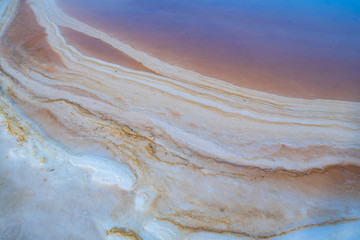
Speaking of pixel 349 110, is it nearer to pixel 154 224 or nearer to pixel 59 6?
pixel 154 224

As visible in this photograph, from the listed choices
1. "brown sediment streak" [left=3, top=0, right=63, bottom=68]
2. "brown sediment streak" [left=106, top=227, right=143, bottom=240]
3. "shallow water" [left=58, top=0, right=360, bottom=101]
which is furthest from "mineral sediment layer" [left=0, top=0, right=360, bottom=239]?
"shallow water" [left=58, top=0, right=360, bottom=101]

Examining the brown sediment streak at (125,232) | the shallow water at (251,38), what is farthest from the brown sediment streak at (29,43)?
the brown sediment streak at (125,232)

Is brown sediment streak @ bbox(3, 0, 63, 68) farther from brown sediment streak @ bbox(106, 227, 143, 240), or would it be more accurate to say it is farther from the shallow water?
brown sediment streak @ bbox(106, 227, 143, 240)

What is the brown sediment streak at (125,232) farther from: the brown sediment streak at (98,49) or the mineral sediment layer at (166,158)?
the brown sediment streak at (98,49)

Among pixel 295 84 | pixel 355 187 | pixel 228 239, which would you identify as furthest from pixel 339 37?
pixel 228 239

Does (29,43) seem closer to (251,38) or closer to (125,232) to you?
(125,232)

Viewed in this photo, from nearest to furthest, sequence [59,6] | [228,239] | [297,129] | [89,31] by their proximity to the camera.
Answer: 1. [228,239]
2. [297,129]
3. [89,31]
4. [59,6]

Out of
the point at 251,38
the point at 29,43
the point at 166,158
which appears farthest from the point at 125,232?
the point at 251,38
